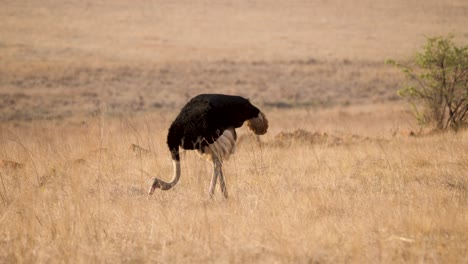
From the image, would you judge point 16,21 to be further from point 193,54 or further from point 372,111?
point 372,111

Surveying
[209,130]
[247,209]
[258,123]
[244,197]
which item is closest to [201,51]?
[258,123]

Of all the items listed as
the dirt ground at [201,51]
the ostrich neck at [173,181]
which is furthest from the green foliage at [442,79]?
the dirt ground at [201,51]

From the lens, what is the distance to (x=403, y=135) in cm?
1257

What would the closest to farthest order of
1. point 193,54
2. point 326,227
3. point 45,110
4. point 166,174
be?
point 326,227 → point 166,174 → point 45,110 → point 193,54

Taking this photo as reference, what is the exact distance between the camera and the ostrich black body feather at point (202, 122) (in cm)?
699

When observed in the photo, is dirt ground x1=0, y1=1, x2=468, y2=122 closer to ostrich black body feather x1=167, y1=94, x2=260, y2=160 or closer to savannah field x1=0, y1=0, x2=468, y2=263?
savannah field x1=0, y1=0, x2=468, y2=263

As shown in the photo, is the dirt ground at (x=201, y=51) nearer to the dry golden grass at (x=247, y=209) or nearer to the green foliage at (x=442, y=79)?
the green foliage at (x=442, y=79)

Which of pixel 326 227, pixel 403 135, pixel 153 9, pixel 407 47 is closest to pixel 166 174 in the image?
pixel 326 227

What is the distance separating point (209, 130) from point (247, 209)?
3.80 ft

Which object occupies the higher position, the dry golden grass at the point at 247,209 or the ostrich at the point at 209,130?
the ostrich at the point at 209,130

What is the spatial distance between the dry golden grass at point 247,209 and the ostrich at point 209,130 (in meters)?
0.40

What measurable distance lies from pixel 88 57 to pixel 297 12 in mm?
36627

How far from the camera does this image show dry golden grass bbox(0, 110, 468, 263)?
4.86 metres

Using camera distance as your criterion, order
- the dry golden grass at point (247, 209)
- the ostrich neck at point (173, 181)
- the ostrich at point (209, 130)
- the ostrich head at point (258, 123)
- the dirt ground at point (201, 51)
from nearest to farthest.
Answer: the dry golden grass at point (247, 209)
the ostrich neck at point (173, 181)
the ostrich at point (209, 130)
the ostrich head at point (258, 123)
the dirt ground at point (201, 51)
